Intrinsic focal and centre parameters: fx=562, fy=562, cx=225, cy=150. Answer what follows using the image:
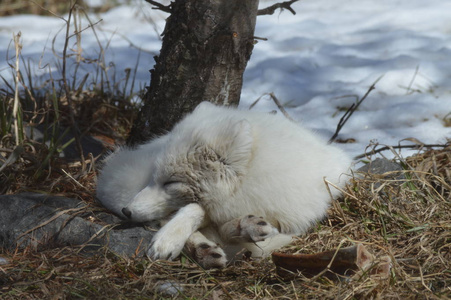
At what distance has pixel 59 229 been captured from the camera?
2893 millimetres

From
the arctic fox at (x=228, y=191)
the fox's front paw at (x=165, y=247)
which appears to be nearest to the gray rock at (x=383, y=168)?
the arctic fox at (x=228, y=191)

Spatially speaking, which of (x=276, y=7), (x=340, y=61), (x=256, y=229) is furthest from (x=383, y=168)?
(x=340, y=61)

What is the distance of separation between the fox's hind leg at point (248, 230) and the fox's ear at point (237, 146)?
9.7 inches

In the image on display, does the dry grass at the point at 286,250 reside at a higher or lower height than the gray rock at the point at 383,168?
lower

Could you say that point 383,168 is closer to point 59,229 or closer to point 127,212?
point 127,212

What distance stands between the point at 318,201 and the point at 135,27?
5.69 m

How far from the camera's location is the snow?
4656 millimetres

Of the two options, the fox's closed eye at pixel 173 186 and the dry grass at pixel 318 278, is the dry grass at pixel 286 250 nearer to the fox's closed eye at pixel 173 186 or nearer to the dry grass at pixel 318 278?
the dry grass at pixel 318 278

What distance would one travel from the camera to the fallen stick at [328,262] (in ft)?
7.77

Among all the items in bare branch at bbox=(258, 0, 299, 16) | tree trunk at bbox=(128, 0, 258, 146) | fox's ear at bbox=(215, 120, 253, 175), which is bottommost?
fox's ear at bbox=(215, 120, 253, 175)

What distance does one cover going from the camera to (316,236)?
2.93 meters

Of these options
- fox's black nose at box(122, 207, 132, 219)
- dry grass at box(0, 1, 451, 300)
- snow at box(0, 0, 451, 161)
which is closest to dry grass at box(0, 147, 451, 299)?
dry grass at box(0, 1, 451, 300)

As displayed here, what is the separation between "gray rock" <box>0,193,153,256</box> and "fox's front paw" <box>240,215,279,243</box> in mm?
526

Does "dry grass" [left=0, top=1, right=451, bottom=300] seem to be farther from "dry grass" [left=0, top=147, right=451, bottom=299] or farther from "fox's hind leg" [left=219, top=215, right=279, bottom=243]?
"fox's hind leg" [left=219, top=215, right=279, bottom=243]
